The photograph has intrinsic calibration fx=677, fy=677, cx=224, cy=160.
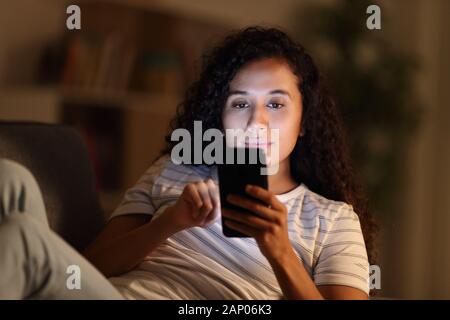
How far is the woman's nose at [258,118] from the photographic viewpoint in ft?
3.95

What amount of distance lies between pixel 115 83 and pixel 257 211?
1.83 metres

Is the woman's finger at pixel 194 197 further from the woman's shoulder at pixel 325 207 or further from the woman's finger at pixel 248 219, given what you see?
the woman's shoulder at pixel 325 207

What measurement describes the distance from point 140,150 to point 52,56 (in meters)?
0.55

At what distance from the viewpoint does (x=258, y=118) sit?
1204 mm

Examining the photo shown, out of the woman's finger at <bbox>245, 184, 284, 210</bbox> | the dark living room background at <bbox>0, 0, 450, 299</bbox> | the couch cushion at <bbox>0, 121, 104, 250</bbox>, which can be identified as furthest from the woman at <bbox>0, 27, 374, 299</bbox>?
the dark living room background at <bbox>0, 0, 450, 299</bbox>

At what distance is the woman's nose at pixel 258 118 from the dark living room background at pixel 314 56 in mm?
1358

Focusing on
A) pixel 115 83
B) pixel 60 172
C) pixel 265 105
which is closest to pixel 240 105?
Result: pixel 265 105

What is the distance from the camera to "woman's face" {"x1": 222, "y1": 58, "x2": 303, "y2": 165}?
3.98 feet

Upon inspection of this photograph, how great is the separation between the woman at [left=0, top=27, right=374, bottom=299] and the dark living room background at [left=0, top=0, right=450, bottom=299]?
47.3 inches

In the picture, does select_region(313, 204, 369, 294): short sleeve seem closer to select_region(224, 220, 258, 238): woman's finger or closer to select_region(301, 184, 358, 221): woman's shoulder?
select_region(301, 184, 358, 221): woman's shoulder

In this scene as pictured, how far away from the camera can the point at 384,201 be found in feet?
10.6

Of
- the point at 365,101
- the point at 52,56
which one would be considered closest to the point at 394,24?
the point at 365,101

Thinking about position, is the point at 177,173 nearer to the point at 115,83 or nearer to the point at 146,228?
the point at 146,228
